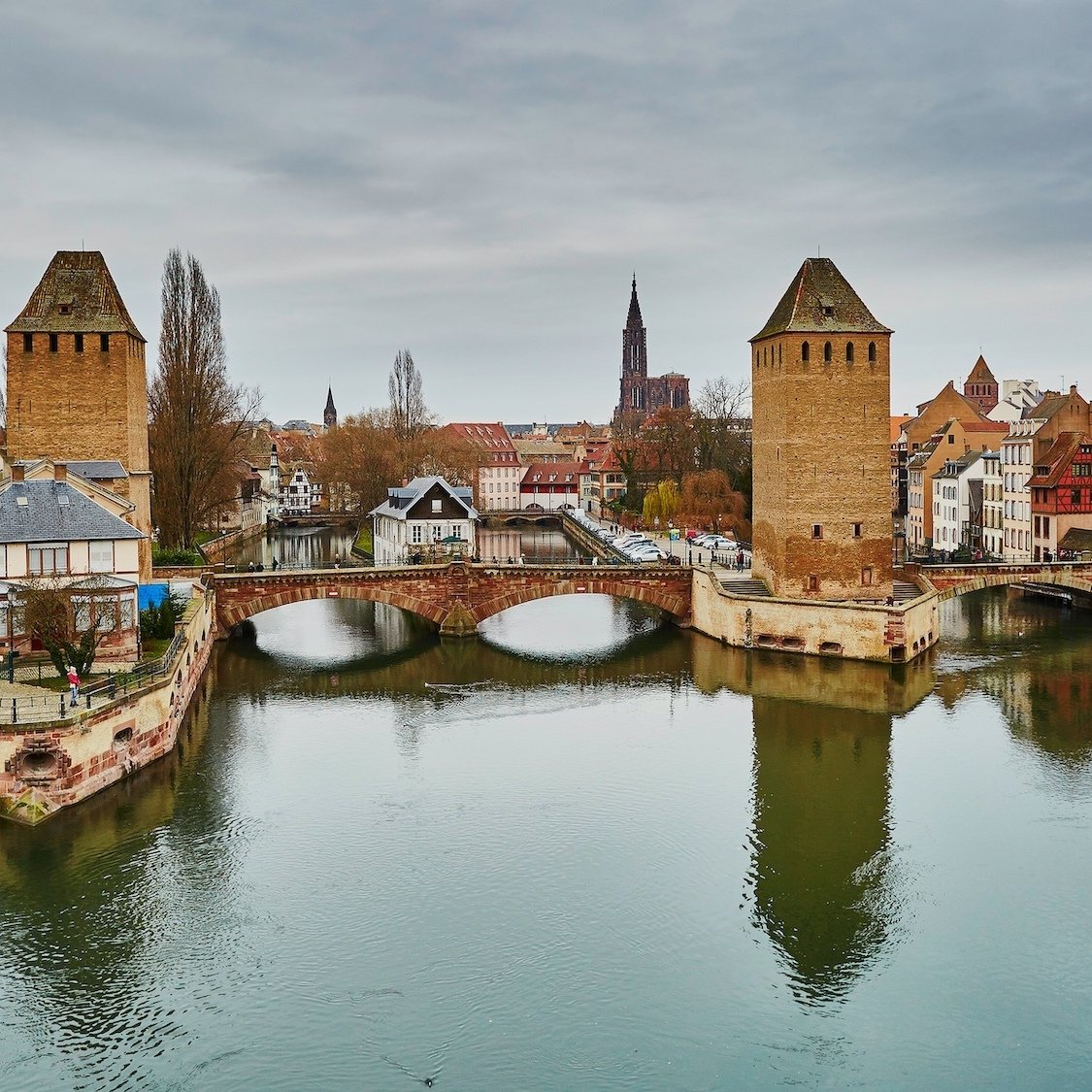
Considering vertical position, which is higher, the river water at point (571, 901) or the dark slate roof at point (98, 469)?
the dark slate roof at point (98, 469)

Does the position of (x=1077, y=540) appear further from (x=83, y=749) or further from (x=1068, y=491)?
(x=83, y=749)

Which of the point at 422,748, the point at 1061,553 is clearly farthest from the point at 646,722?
the point at 1061,553

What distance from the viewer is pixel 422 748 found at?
93.9ft

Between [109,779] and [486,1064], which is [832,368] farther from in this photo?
[486,1064]

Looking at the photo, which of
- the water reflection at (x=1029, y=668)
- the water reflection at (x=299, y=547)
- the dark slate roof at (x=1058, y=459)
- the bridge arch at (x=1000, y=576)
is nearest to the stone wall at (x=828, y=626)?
the water reflection at (x=1029, y=668)

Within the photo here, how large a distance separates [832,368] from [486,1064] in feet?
96.6

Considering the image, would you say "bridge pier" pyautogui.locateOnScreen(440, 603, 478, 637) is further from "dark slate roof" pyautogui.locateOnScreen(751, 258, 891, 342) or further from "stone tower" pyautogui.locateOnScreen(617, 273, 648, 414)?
"stone tower" pyautogui.locateOnScreen(617, 273, 648, 414)

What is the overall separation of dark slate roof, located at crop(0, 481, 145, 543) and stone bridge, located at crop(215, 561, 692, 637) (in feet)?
34.9

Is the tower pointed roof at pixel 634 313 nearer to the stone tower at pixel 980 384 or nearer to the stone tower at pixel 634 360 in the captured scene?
the stone tower at pixel 634 360

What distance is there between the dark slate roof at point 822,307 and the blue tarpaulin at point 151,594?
67.3 feet

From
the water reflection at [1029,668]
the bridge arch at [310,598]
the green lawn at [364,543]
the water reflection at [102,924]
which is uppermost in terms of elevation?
the green lawn at [364,543]

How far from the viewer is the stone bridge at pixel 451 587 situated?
136ft

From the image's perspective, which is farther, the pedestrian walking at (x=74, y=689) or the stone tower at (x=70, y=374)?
the stone tower at (x=70, y=374)

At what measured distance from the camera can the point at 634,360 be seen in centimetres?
18012
